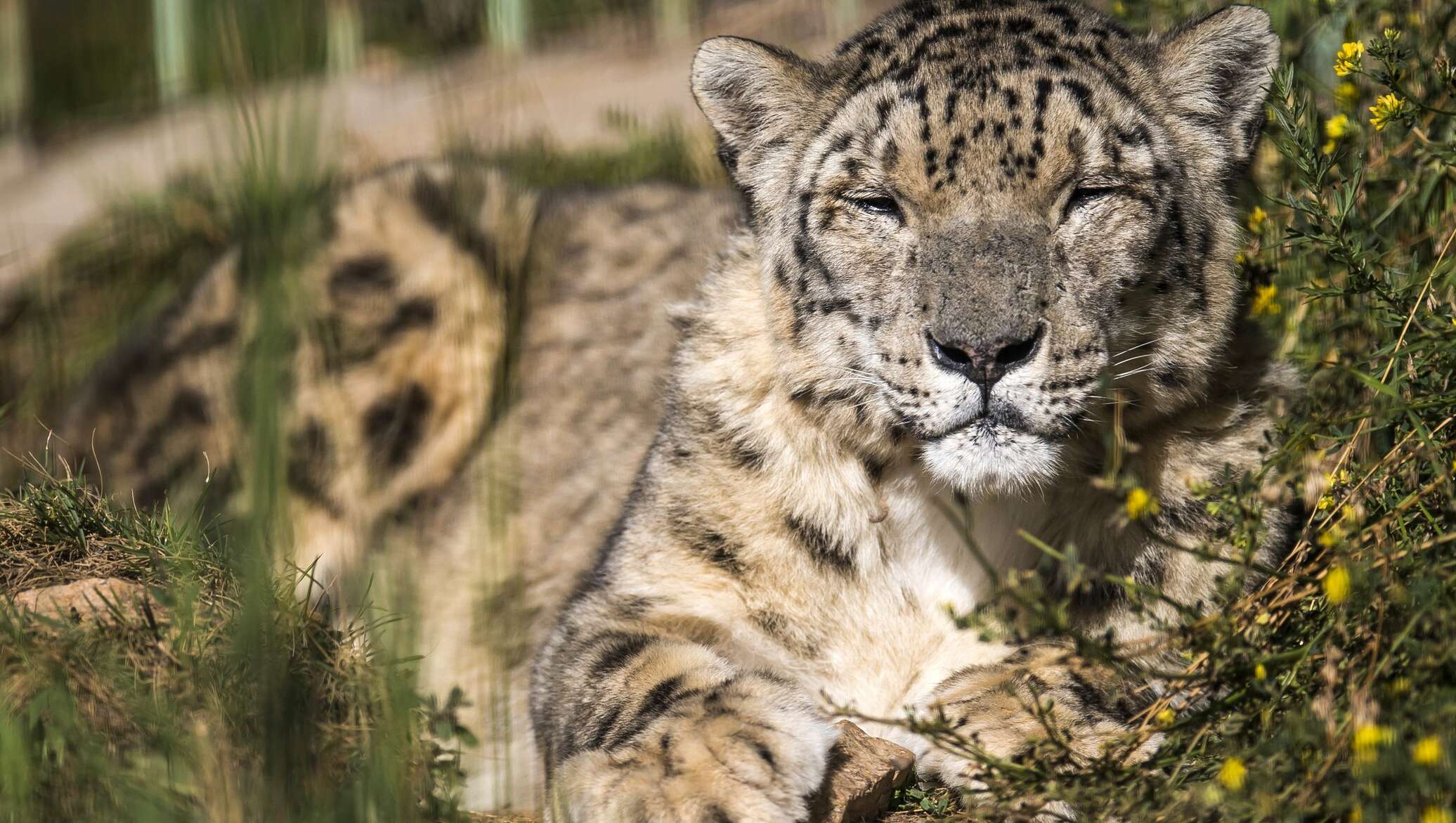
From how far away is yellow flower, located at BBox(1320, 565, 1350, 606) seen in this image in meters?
2.88

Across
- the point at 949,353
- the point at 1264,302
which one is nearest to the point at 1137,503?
the point at 949,353

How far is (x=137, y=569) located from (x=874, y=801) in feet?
6.75

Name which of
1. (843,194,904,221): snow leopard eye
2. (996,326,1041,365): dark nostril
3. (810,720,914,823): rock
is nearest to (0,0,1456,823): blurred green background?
Result: (810,720,914,823): rock

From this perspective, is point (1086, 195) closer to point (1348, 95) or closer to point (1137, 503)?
point (1137, 503)

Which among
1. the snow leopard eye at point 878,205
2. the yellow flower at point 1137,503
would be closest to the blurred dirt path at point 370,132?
the snow leopard eye at point 878,205

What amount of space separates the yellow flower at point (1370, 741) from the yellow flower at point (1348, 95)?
95.0 inches

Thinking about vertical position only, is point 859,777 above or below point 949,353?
below

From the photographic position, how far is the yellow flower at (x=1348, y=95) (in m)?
4.41

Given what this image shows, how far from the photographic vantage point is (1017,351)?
3473 millimetres

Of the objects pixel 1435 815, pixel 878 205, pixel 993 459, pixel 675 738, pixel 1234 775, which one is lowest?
pixel 675 738

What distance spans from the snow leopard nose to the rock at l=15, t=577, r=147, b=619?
2.10m

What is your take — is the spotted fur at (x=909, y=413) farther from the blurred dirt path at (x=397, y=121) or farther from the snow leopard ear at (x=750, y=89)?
the blurred dirt path at (x=397, y=121)

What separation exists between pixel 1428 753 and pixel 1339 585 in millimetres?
422

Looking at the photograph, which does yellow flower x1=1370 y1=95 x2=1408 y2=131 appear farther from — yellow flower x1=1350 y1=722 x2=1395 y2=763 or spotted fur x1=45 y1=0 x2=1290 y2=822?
yellow flower x1=1350 y1=722 x2=1395 y2=763
